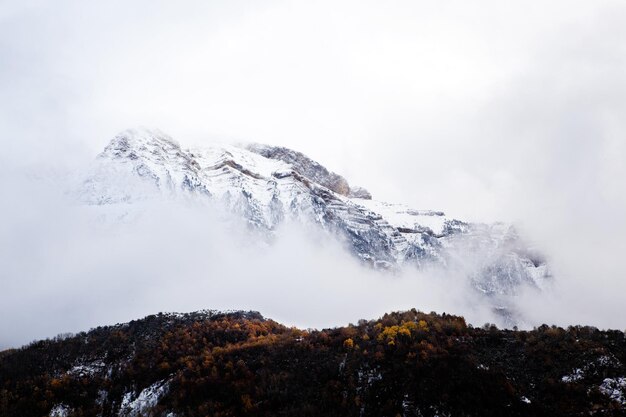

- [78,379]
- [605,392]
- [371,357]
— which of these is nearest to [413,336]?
[371,357]

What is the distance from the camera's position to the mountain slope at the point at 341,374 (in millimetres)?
27141

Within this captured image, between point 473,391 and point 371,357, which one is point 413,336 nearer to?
point 371,357

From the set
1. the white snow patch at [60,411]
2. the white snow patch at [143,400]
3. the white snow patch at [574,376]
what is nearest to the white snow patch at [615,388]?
the white snow patch at [574,376]

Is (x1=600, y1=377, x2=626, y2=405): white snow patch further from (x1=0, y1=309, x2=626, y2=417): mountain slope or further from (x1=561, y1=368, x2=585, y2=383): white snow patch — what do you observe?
(x1=561, y1=368, x2=585, y2=383): white snow patch

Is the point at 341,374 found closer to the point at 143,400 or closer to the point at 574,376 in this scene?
the point at 574,376

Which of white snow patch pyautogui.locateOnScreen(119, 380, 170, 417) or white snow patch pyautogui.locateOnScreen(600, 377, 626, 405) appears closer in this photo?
white snow patch pyautogui.locateOnScreen(600, 377, 626, 405)

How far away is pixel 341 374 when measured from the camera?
32.2 meters

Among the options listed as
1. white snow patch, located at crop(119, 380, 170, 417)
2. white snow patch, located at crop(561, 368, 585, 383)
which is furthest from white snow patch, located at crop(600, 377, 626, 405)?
white snow patch, located at crop(119, 380, 170, 417)

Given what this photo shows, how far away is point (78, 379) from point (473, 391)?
31.7 meters

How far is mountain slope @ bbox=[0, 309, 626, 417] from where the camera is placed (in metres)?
27.1

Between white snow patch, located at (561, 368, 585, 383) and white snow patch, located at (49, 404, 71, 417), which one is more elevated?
white snow patch, located at (561, 368, 585, 383)

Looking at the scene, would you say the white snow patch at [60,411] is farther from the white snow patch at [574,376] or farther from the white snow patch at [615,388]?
the white snow patch at [615,388]

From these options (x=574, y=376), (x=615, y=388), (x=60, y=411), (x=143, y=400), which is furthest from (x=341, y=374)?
(x=60, y=411)

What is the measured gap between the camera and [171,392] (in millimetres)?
34562
